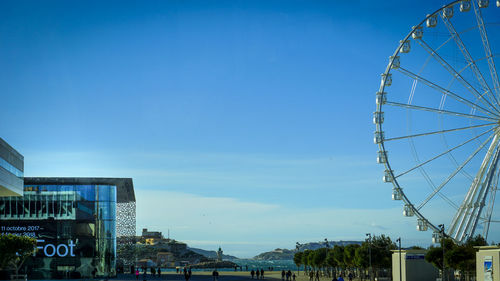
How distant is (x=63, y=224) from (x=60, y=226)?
42 centimetres

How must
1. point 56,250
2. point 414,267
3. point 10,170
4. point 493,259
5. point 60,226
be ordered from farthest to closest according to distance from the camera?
point 60,226, point 56,250, point 414,267, point 10,170, point 493,259

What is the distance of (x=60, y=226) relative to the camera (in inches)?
3344

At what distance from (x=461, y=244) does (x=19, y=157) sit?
3371cm

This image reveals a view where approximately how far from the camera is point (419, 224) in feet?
181

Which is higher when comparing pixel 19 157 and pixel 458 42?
pixel 458 42

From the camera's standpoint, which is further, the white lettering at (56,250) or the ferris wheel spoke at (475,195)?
the white lettering at (56,250)

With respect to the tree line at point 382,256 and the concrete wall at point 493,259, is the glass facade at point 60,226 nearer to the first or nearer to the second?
the tree line at point 382,256

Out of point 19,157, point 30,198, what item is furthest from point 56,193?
point 19,157

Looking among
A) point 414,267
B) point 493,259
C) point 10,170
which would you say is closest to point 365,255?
point 414,267

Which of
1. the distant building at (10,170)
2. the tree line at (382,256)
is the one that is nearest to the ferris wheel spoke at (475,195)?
the tree line at (382,256)

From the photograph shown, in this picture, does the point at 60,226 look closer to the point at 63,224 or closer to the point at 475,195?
the point at 63,224

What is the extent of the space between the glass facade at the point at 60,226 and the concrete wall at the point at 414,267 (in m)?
37.4

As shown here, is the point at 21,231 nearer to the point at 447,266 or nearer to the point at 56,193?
the point at 56,193

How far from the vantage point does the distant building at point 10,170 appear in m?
48.7
